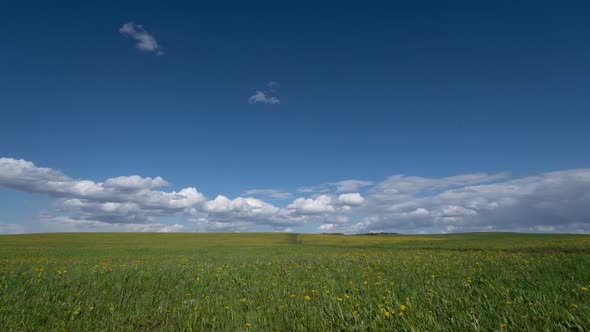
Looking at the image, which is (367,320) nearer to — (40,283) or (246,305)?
(246,305)

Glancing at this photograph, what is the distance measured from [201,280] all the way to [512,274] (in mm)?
9591

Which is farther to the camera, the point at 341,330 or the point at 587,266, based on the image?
the point at 587,266

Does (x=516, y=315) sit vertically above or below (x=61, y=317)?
above

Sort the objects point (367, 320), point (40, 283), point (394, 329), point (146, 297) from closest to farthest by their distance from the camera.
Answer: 1. point (394, 329)
2. point (367, 320)
3. point (146, 297)
4. point (40, 283)

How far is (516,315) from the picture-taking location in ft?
17.3

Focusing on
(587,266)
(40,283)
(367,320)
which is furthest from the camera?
(587,266)

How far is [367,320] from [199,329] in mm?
3321

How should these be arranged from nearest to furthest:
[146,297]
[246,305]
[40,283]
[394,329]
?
[394,329] < [246,305] < [146,297] < [40,283]

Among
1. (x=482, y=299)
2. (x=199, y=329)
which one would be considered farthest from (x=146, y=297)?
(x=482, y=299)

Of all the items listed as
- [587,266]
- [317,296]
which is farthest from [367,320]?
[587,266]

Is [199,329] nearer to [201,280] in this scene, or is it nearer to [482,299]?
[201,280]

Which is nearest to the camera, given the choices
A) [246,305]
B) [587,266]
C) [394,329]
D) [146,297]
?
[394,329]

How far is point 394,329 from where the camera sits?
207 inches

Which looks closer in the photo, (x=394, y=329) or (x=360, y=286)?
(x=394, y=329)
